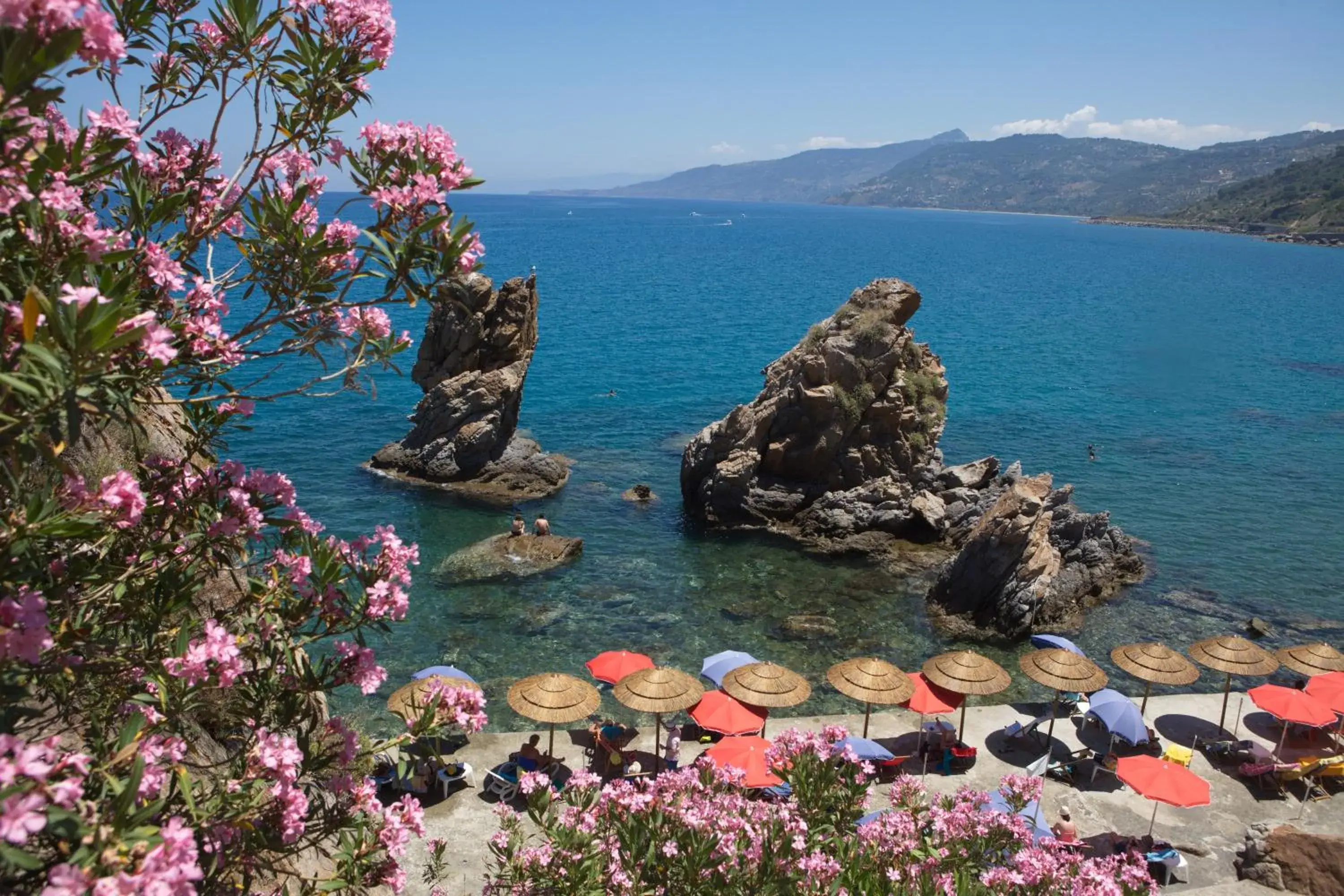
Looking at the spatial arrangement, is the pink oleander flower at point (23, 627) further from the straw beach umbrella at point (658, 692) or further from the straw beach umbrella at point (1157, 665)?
the straw beach umbrella at point (1157, 665)

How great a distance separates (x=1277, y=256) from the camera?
18188cm

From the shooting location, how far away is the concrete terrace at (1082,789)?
15.0 meters

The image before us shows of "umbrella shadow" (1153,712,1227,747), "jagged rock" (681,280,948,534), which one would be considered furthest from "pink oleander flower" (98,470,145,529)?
"jagged rock" (681,280,948,534)

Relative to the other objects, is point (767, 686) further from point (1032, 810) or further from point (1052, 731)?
point (1052, 731)

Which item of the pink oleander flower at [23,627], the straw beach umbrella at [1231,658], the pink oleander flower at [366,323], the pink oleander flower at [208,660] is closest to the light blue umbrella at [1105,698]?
the straw beach umbrella at [1231,658]

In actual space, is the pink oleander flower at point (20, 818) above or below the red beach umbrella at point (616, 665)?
above

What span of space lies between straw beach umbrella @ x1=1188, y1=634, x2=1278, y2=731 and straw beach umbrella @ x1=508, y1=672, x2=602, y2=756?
14658mm

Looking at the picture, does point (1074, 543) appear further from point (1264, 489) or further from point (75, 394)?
point (75, 394)

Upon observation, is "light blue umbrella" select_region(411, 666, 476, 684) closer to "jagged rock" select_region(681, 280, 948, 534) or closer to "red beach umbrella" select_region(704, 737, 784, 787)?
"red beach umbrella" select_region(704, 737, 784, 787)

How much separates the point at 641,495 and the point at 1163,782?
24477 millimetres

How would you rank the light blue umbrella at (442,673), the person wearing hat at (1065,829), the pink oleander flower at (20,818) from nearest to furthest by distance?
the pink oleander flower at (20,818), the person wearing hat at (1065,829), the light blue umbrella at (442,673)

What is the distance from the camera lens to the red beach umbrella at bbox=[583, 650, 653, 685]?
20125mm

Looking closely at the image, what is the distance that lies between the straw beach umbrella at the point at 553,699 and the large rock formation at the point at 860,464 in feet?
57.8

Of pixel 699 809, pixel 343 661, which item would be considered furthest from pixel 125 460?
pixel 699 809
